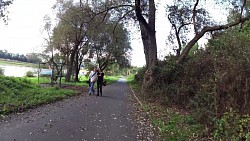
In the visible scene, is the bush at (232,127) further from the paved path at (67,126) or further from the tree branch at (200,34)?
the tree branch at (200,34)

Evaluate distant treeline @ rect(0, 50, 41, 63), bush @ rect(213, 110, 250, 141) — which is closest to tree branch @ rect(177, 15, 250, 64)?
bush @ rect(213, 110, 250, 141)

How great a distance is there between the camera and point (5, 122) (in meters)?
8.34

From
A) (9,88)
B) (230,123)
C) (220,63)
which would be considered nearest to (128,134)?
(230,123)

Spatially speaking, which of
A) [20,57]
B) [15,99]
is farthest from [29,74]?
[15,99]

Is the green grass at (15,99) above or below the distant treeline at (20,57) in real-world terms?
below

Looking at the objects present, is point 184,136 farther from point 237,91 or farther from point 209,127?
point 237,91

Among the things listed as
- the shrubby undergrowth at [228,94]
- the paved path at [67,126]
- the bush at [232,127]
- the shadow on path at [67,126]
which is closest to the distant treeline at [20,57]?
the shadow on path at [67,126]

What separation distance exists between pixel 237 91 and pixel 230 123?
88cm

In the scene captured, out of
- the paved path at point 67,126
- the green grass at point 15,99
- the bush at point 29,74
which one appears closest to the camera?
the paved path at point 67,126

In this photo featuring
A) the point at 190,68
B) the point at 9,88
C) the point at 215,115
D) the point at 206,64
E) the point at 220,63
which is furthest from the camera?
the point at 9,88

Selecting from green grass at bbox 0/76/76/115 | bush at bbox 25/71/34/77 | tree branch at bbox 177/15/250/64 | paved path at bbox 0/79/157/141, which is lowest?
paved path at bbox 0/79/157/141

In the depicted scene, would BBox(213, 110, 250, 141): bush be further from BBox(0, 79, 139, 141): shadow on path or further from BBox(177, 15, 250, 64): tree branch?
BBox(177, 15, 250, 64): tree branch

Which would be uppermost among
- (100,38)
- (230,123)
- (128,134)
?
(100,38)

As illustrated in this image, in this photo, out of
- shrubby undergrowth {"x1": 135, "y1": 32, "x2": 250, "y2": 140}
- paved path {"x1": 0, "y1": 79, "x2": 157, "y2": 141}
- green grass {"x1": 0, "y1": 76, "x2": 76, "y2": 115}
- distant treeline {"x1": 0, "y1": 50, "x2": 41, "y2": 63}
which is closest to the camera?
shrubby undergrowth {"x1": 135, "y1": 32, "x2": 250, "y2": 140}
